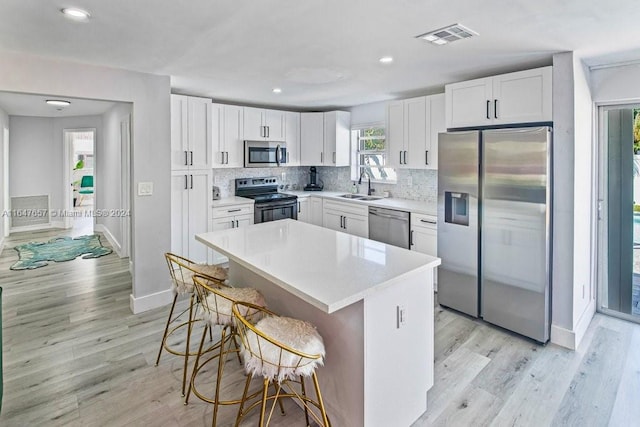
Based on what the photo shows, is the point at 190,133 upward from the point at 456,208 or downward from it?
upward

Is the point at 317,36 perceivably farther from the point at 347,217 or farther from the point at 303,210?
the point at 303,210

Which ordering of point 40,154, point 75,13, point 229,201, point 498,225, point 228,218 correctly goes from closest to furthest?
point 75,13, point 498,225, point 228,218, point 229,201, point 40,154

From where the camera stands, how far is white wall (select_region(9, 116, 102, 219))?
715 cm

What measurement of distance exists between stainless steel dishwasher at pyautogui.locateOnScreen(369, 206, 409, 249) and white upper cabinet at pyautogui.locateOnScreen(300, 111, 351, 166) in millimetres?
1386

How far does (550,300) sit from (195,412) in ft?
9.42

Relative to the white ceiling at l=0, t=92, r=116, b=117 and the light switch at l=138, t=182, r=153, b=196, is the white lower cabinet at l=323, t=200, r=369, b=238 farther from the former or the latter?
the white ceiling at l=0, t=92, r=116, b=117

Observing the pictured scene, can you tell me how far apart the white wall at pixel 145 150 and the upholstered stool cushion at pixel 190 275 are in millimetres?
1248

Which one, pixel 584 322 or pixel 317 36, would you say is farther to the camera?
pixel 584 322

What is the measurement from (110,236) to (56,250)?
0.86 metres

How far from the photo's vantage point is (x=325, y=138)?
5.68 m

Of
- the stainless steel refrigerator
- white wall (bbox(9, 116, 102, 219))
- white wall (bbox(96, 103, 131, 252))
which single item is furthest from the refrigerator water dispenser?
white wall (bbox(9, 116, 102, 219))

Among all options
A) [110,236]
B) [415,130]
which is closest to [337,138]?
[415,130]

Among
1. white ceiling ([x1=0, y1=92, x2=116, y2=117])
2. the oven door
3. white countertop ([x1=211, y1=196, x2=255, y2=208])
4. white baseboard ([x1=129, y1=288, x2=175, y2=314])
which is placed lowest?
white baseboard ([x1=129, y1=288, x2=175, y2=314])

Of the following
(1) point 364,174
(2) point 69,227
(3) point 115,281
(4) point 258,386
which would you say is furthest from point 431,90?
(2) point 69,227
